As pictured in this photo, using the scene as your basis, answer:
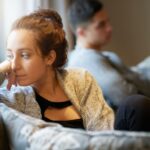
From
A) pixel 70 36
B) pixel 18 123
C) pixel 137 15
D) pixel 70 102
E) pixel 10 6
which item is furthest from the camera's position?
pixel 137 15

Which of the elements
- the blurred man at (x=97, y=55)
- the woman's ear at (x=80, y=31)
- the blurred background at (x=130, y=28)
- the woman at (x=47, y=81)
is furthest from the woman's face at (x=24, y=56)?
the blurred background at (x=130, y=28)

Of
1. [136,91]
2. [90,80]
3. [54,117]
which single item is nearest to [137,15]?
[136,91]

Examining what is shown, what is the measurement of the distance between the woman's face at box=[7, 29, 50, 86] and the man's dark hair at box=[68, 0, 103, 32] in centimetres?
97

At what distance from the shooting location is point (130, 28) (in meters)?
3.15

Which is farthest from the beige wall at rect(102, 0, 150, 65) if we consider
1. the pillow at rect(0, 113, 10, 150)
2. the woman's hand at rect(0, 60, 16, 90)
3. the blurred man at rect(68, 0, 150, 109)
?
the pillow at rect(0, 113, 10, 150)

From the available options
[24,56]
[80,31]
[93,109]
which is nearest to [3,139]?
[24,56]

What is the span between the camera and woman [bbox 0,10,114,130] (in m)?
1.26

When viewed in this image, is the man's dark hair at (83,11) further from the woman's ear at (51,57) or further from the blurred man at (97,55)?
the woman's ear at (51,57)

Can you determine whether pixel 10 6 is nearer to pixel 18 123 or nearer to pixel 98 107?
pixel 98 107

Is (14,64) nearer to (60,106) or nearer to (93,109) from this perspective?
(60,106)

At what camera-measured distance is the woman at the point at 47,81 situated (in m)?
1.26

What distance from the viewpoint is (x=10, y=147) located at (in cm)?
111

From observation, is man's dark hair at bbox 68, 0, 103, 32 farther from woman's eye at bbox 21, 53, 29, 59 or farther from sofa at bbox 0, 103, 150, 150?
→ sofa at bbox 0, 103, 150, 150

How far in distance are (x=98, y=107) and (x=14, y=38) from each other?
0.39 metres
